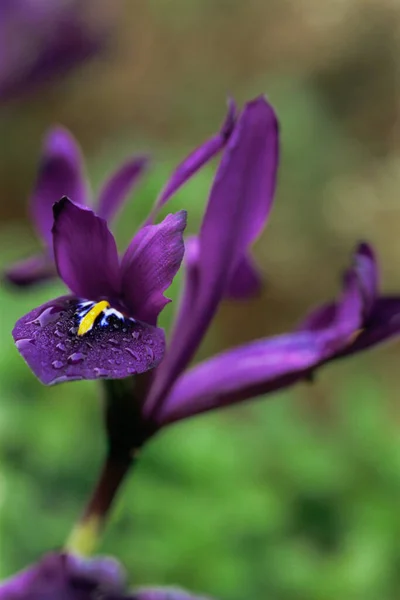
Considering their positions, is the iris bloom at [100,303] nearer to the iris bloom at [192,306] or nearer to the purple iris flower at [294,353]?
the iris bloom at [192,306]

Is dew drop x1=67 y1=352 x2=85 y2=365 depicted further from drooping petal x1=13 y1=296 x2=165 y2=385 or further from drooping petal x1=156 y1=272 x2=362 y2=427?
drooping petal x1=156 y1=272 x2=362 y2=427

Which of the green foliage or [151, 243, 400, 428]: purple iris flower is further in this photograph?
the green foliage

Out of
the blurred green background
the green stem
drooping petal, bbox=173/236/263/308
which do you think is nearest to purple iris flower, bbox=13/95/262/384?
the green stem

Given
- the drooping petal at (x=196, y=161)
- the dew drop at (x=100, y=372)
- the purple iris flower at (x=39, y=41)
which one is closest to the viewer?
the dew drop at (x=100, y=372)

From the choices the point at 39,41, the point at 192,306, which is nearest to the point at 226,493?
the point at 192,306

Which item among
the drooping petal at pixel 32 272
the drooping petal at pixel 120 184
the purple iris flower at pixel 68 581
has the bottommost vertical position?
the purple iris flower at pixel 68 581

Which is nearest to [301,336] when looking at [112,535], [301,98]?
[112,535]

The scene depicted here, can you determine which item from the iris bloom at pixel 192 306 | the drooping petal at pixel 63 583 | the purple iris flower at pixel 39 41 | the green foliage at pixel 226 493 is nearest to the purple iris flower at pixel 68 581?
the drooping petal at pixel 63 583

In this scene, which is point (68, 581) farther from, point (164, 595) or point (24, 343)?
point (24, 343)
